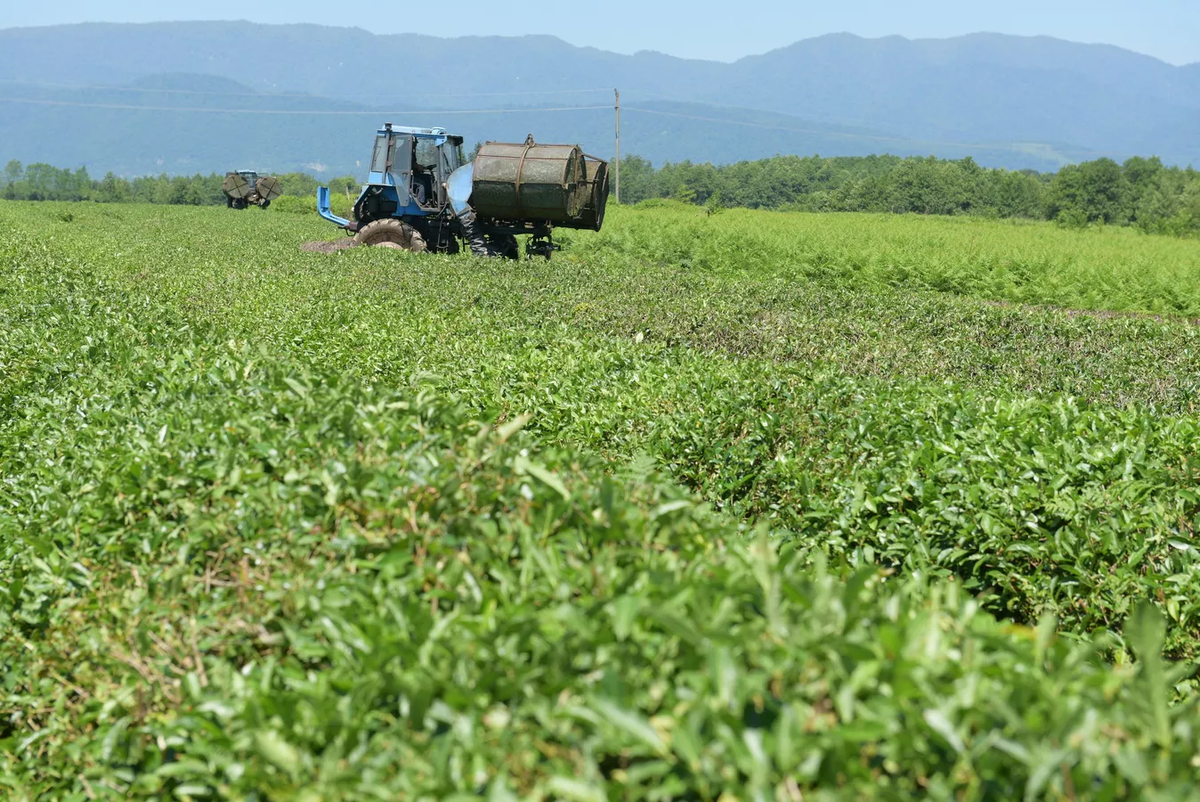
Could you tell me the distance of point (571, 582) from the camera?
223cm

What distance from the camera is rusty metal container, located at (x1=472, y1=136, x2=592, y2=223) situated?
18766 mm

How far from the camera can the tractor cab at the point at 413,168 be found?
22688 mm

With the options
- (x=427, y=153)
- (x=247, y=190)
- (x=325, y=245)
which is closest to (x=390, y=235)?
(x=427, y=153)

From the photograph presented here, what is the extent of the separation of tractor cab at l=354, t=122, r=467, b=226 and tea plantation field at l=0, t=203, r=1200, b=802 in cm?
1551

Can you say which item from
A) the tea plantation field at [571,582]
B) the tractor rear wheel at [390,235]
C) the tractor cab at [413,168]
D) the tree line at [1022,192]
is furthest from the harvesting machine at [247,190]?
the tea plantation field at [571,582]

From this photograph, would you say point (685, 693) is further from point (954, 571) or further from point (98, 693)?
point (954, 571)

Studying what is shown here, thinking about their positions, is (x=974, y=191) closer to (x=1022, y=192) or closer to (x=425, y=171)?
(x=1022, y=192)

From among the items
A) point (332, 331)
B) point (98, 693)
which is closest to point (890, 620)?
point (98, 693)

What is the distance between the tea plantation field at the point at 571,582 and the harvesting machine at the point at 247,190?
58888mm

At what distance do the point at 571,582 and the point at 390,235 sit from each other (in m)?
20.9

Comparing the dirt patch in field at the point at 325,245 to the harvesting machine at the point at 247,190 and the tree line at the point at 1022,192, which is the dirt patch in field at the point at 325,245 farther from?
the tree line at the point at 1022,192

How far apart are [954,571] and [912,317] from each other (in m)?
8.09

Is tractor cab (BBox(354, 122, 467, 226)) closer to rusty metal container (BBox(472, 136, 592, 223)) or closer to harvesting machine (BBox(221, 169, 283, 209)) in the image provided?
rusty metal container (BBox(472, 136, 592, 223))

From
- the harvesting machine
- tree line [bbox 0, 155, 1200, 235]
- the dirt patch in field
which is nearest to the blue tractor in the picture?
the dirt patch in field
